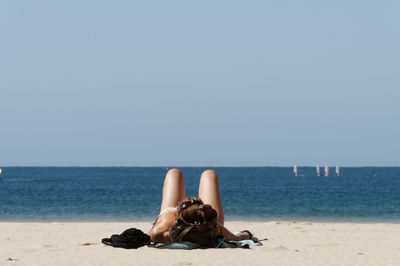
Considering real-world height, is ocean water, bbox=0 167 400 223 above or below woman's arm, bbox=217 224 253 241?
below

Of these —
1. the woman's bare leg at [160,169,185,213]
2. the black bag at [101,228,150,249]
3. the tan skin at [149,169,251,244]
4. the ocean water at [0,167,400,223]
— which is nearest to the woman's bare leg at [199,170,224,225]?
the tan skin at [149,169,251,244]

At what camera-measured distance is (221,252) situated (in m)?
10.6

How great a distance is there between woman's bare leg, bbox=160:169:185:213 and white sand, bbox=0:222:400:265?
848 millimetres

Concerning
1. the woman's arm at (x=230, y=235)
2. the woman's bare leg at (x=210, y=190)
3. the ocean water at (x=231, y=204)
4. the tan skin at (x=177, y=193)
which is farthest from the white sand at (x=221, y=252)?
the ocean water at (x=231, y=204)

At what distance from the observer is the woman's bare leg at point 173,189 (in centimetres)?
1044

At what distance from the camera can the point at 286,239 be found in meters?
13.8

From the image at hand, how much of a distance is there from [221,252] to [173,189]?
1.32 m

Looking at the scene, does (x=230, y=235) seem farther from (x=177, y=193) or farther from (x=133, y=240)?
(x=133, y=240)

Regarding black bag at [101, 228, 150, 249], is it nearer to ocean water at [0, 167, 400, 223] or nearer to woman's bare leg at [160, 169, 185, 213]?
woman's bare leg at [160, 169, 185, 213]

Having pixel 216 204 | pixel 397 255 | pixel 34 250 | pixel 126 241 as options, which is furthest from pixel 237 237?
pixel 34 250

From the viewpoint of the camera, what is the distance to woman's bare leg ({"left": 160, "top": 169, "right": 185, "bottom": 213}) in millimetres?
10438

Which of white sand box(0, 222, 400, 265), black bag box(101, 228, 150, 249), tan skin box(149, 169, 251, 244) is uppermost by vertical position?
tan skin box(149, 169, 251, 244)

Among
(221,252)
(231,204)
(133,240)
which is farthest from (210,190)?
(231,204)

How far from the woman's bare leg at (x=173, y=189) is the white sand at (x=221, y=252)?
848 mm
